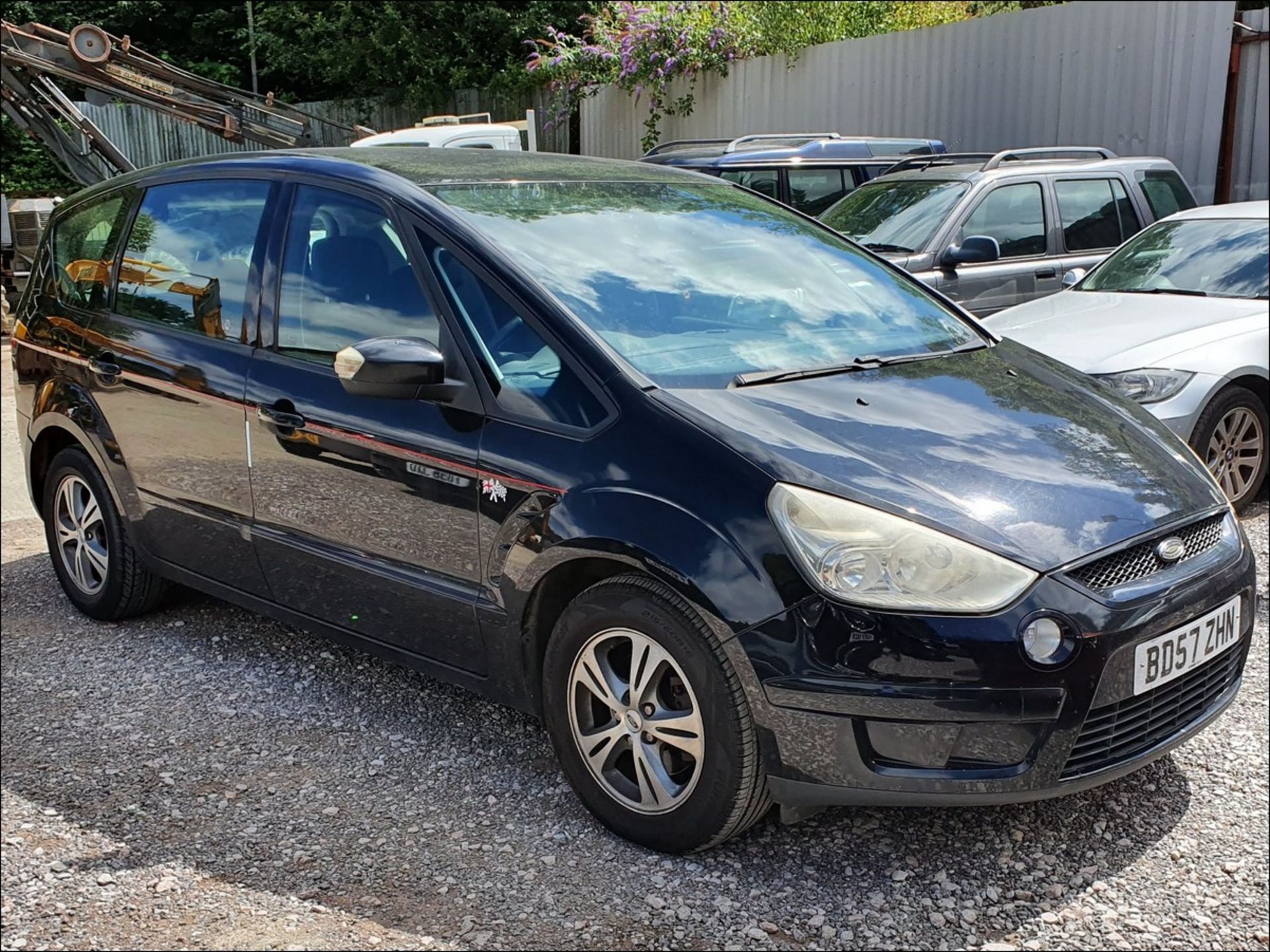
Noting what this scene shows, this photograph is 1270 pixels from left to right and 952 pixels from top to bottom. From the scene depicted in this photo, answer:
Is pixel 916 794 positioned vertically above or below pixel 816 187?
below

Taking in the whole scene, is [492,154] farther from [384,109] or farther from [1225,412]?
[384,109]

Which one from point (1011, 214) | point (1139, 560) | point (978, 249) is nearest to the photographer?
point (1139, 560)

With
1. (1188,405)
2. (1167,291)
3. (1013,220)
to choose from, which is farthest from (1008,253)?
(1188,405)

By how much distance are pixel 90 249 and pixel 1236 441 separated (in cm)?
510

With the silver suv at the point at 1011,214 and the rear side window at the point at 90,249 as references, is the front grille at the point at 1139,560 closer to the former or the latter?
the rear side window at the point at 90,249

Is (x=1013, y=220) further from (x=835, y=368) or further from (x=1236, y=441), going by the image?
(x=835, y=368)

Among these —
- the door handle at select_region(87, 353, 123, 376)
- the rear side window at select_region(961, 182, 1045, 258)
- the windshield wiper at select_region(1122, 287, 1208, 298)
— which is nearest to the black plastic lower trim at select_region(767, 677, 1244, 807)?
the door handle at select_region(87, 353, 123, 376)

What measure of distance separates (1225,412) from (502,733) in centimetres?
389

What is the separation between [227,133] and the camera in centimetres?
1377

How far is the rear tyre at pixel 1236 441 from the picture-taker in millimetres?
5887

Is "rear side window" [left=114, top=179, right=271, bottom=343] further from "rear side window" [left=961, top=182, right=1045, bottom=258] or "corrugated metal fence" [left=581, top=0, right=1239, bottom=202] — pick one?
"corrugated metal fence" [left=581, top=0, right=1239, bottom=202]

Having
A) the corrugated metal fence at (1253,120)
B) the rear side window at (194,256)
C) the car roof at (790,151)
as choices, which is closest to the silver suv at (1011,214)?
the car roof at (790,151)

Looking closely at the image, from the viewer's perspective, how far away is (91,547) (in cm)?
499

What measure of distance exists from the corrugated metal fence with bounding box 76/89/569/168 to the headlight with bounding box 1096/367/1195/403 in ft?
47.8
